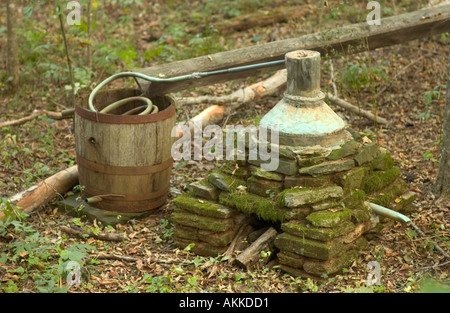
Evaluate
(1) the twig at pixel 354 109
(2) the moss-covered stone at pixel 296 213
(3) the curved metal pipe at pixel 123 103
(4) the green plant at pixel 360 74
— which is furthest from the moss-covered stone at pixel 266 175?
(4) the green plant at pixel 360 74

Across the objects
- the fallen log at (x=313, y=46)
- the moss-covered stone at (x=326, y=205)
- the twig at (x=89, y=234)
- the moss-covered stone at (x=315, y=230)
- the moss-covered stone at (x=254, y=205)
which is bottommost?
the twig at (x=89, y=234)

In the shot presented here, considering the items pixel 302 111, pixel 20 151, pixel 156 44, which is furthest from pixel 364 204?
pixel 156 44

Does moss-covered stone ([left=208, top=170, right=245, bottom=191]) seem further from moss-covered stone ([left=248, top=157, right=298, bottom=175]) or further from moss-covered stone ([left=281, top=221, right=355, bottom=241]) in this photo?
moss-covered stone ([left=281, top=221, right=355, bottom=241])

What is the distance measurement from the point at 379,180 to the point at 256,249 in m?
1.28

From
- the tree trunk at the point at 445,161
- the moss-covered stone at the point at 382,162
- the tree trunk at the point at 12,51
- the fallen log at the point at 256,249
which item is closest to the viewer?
the fallen log at the point at 256,249

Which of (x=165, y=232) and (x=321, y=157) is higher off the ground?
(x=321, y=157)

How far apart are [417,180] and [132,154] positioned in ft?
9.40

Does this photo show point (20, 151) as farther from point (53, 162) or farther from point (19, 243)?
point (19, 243)

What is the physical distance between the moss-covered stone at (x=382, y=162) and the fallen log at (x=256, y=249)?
111 centimetres

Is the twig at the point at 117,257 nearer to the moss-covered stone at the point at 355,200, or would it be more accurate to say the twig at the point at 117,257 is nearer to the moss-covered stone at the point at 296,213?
the moss-covered stone at the point at 296,213

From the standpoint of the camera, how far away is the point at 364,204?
4895mm

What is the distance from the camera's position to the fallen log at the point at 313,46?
627cm

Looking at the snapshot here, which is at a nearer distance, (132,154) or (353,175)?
(353,175)

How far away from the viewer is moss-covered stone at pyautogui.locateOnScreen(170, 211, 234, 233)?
484 centimetres
